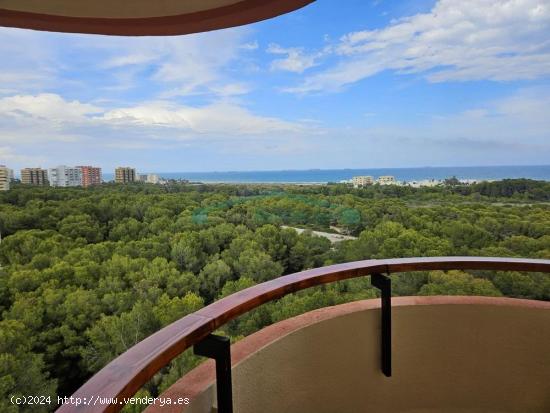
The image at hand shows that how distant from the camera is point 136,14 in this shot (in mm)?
1731

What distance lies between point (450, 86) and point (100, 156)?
7716mm

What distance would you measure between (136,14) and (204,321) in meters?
1.59

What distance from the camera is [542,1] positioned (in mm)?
3475

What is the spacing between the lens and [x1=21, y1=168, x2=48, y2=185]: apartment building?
11.5 feet

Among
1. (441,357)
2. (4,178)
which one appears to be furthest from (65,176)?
(441,357)

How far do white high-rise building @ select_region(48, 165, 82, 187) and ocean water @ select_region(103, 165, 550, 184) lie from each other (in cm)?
43

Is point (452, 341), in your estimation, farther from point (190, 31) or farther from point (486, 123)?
point (486, 123)

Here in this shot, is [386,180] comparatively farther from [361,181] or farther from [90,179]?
[90,179]

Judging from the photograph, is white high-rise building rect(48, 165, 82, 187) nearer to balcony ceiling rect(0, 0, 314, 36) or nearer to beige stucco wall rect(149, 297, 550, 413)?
balcony ceiling rect(0, 0, 314, 36)

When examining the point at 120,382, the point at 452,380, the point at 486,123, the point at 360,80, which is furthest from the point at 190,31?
the point at 360,80

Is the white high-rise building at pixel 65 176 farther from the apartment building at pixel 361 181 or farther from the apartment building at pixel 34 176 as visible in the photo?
the apartment building at pixel 361 181

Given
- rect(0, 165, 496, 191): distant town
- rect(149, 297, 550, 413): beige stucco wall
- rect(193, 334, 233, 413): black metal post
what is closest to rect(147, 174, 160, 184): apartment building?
rect(0, 165, 496, 191): distant town

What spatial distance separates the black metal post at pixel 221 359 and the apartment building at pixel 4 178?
3126mm

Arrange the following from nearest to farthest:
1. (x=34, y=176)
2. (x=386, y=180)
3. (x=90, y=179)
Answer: (x=34, y=176)
(x=90, y=179)
(x=386, y=180)
